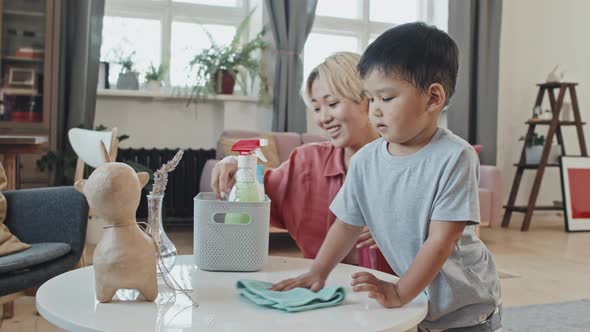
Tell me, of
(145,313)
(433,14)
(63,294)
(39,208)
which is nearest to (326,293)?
(145,313)

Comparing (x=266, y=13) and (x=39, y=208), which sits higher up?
(x=266, y=13)

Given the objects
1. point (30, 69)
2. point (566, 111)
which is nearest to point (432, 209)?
point (30, 69)

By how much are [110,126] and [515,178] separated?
11.6ft

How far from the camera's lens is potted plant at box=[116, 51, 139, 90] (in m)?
4.72

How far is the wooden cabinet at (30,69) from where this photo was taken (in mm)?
4238

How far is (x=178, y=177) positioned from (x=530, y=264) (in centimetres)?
254

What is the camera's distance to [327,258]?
1.07 m

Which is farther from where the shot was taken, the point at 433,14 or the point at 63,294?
the point at 433,14

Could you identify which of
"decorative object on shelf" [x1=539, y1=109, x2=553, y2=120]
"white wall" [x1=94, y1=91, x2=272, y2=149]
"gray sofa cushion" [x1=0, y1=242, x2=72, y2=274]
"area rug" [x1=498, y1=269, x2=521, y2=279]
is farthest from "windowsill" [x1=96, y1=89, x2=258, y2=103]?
"gray sofa cushion" [x1=0, y1=242, x2=72, y2=274]

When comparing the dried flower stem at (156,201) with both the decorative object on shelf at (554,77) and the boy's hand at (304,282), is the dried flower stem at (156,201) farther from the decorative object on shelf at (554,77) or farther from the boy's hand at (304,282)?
the decorative object on shelf at (554,77)

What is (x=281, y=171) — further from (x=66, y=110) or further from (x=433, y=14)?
(x=433, y=14)

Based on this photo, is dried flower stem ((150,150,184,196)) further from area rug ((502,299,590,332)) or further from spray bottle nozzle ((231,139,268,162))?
area rug ((502,299,590,332))

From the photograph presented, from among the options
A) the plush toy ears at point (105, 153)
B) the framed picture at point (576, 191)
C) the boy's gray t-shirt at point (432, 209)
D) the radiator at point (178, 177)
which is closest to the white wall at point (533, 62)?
the framed picture at point (576, 191)

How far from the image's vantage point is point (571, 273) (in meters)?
3.60
